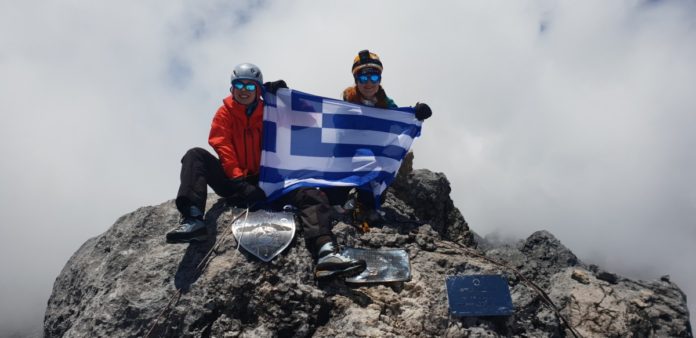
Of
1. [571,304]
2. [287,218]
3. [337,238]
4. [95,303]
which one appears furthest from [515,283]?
[95,303]

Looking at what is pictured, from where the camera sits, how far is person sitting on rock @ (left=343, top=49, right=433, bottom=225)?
786 centimetres

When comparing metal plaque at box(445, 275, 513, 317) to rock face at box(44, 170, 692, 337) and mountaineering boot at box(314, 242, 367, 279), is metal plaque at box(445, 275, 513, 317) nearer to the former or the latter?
rock face at box(44, 170, 692, 337)

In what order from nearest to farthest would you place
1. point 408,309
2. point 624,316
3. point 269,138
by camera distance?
point 408,309
point 624,316
point 269,138

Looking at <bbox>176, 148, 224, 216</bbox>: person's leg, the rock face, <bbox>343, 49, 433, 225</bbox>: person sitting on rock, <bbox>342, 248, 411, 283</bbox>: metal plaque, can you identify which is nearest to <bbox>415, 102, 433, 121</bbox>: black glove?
<bbox>343, 49, 433, 225</bbox>: person sitting on rock

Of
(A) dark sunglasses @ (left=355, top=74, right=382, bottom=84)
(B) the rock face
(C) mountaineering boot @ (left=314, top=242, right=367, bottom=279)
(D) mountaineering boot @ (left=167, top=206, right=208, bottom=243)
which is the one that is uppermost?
(A) dark sunglasses @ (left=355, top=74, right=382, bottom=84)

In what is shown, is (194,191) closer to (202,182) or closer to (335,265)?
(202,182)

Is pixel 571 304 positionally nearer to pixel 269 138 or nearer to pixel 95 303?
pixel 269 138

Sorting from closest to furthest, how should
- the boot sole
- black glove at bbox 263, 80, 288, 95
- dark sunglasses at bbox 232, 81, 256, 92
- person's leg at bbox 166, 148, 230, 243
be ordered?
the boot sole < person's leg at bbox 166, 148, 230, 243 < dark sunglasses at bbox 232, 81, 256, 92 < black glove at bbox 263, 80, 288, 95

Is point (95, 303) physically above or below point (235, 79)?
below

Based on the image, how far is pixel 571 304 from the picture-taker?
681 cm

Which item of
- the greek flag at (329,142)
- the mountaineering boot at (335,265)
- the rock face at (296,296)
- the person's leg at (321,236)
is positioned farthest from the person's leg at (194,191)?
the mountaineering boot at (335,265)

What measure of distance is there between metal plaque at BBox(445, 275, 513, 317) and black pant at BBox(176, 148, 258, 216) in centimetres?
331

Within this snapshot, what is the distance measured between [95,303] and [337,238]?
3.37 metres

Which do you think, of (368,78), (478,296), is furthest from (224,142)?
(478,296)
